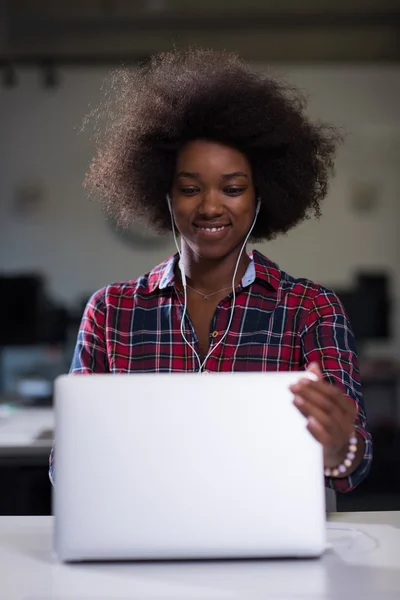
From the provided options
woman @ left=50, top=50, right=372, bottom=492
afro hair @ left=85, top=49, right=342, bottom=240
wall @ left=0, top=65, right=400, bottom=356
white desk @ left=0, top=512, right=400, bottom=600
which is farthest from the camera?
wall @ left=0, top=65, right=400, bottom=356

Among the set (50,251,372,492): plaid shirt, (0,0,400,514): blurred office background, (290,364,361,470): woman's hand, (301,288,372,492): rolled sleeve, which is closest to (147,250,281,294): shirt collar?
(50,251,372,492): plaid shirt

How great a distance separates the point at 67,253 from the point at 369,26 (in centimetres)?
266

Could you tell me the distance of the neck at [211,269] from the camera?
5.99ft

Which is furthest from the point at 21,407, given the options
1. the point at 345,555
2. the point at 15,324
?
the point at 345,555

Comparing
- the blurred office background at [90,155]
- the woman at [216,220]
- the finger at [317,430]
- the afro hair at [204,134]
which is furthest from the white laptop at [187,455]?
the blurred office background at [90,155]

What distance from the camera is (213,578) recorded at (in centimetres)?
103

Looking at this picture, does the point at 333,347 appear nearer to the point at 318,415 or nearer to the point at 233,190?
the point at 233,190

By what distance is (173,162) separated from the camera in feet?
6.31

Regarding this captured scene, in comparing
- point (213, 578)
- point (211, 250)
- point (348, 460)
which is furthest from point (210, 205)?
point (213, 578)

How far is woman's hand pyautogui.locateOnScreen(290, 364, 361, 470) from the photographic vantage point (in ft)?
3.35

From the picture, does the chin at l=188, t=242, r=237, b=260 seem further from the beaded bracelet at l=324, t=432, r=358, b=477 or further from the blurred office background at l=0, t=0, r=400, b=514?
the blurred office background at l=0, t=0, r=400, b=514

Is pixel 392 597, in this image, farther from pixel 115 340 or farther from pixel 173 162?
pixel 173 162

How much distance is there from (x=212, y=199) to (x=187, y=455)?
76cm

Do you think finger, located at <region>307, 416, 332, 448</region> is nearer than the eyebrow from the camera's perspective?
Yes
